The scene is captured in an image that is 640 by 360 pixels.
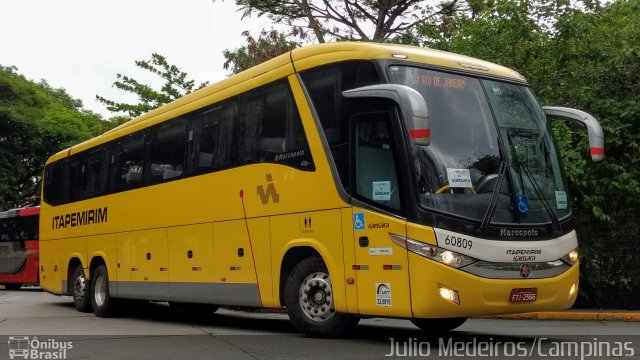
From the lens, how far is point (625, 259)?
48.0ft

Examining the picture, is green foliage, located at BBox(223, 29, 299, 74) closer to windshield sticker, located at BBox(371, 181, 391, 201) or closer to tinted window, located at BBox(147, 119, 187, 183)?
tinted window, located at BBox(147, 119, 187, 183)

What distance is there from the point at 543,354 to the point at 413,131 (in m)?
2.69

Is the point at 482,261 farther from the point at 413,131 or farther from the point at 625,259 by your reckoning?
the point at 625,259

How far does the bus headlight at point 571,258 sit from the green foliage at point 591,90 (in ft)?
16.8

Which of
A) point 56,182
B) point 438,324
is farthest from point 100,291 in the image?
point 438,324

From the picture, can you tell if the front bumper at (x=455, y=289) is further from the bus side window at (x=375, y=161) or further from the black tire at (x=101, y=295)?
the black tire at (x=101, y=295)

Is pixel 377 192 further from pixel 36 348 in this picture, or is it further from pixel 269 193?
pixel 36 348

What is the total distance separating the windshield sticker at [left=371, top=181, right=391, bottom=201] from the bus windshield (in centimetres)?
43

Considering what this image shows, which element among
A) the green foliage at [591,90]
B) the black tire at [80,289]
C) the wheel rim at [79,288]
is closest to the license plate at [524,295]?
the green foliage at [591,90]

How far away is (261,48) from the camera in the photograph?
23906mm

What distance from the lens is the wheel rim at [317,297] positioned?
9179 millimetres

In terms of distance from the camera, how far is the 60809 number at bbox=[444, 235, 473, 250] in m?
7.93

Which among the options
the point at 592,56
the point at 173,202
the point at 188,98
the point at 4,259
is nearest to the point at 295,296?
the point at 173,202

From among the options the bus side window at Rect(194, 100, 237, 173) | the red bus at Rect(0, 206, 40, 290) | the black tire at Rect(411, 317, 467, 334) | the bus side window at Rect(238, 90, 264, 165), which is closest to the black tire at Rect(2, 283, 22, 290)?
the red bus at Rect(0, 206, 40, 290)
